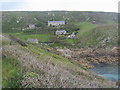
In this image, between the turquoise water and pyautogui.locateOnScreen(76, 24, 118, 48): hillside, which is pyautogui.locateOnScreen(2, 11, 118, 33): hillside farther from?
the turquoise water

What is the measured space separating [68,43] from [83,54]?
16962mm

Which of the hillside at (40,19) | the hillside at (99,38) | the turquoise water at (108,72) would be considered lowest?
the turquoise water at (108,72)

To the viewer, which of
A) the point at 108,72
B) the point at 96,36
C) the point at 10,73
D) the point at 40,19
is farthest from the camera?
the point at 40,19

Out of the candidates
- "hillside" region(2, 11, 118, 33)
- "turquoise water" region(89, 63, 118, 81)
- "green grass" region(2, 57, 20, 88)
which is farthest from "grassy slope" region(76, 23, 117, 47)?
"green grass" region(2, 57, 20, 88)

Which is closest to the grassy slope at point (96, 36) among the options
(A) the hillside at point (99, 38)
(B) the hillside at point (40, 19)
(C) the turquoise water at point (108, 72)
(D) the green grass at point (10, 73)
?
(A) the hillside at point (99, 38)

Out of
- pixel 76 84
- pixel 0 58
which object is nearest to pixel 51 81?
pixel 76 84

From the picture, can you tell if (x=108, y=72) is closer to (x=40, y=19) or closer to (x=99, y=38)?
(x=99, y=38)

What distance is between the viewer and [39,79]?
687 centimetres

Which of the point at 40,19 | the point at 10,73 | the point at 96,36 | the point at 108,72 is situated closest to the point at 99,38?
the point at 96,36

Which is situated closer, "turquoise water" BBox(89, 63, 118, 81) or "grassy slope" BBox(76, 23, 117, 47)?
"turquoise water" BBox(89, 63, 118, 81)

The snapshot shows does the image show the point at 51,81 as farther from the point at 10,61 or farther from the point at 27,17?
the point at 27,17

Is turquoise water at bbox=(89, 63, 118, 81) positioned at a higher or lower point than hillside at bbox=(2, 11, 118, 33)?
lower

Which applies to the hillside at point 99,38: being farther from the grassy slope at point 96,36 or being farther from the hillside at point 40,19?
the hillside at point 40,19

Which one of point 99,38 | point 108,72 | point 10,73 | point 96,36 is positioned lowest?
point 108,72
